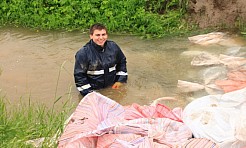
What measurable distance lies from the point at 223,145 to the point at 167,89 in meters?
2.20

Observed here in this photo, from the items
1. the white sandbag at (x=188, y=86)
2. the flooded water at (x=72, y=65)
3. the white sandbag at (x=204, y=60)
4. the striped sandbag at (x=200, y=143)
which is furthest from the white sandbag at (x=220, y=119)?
the white sandbag at (x=204, y=60)

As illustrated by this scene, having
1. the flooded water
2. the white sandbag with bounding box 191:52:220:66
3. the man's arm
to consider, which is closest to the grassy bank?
the flooded water

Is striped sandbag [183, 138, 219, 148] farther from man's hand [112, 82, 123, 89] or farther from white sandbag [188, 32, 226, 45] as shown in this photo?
white sandbag [188, 32, 226, 45]

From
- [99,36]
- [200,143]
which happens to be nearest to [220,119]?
[200,143]

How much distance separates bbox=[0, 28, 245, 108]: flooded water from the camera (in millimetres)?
5664

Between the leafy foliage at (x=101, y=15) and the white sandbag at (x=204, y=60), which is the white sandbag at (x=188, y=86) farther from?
the leafy foliage at (x=101, y=15)

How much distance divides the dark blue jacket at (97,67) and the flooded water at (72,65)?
0.52 ft

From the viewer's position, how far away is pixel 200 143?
3.56 meters

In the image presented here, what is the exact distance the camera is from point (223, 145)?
3568 mm

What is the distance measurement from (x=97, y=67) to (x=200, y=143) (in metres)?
2.37

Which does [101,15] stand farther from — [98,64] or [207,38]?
[98,64]

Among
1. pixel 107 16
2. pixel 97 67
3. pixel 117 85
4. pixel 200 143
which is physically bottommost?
pixel 117 85

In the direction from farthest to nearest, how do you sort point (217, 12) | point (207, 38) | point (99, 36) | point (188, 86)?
point (217, 12), point (207, 38), point (188, 86), point (99, 36)

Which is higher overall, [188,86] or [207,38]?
[207,38]
